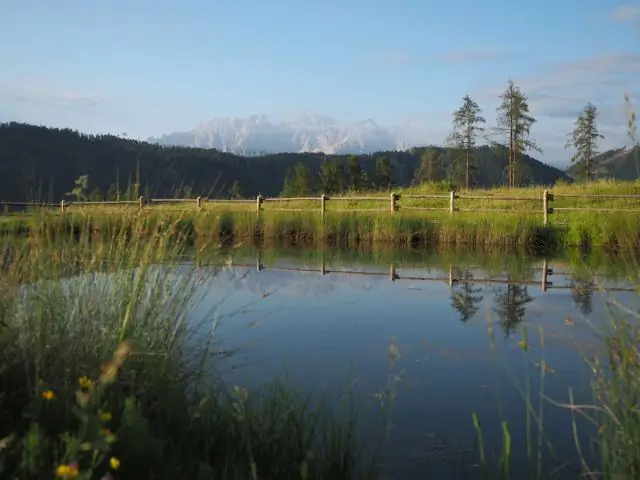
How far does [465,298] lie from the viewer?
8281mm

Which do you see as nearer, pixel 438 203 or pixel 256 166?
pixel 438 203

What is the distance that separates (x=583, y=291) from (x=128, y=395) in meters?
7.16

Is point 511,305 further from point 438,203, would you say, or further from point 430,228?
point 438,203

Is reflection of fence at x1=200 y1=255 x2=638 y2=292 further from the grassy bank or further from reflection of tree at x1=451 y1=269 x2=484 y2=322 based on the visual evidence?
the grassy bank

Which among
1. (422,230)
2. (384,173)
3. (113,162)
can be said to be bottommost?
(422,230)

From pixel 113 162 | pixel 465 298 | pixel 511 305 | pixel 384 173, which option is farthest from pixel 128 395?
Answer: pixel 113 162

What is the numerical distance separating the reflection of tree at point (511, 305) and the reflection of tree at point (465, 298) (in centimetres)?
24

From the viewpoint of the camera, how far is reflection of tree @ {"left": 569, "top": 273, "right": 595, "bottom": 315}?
7566 mm

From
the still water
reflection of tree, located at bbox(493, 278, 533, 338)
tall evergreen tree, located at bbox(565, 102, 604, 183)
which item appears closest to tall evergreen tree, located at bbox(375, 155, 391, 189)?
tall evergreen tree, located at bbox(565, 102, 604, 183)

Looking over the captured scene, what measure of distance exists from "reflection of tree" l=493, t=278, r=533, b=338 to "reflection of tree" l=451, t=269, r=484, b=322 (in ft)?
0.80

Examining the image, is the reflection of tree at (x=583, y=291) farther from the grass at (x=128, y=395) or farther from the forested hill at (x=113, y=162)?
the forested hill at (x=113, y=162)

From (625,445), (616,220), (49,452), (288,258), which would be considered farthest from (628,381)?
(616,220)

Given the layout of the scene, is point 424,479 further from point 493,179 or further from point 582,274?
point 493,179

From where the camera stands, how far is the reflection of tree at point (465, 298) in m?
7.38
